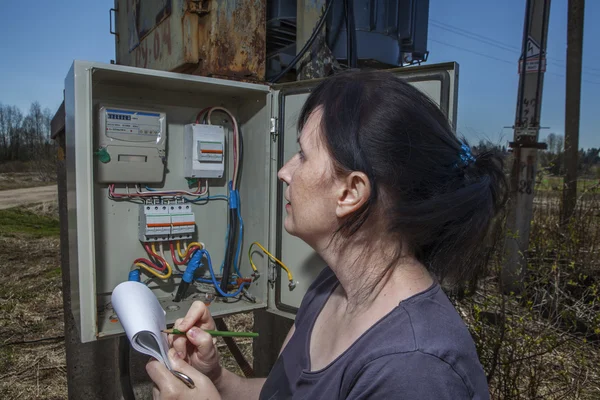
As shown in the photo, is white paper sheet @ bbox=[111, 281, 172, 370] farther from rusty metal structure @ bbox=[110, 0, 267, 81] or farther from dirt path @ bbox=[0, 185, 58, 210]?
dirt path @ bbox=[0, 185, 58, 210]

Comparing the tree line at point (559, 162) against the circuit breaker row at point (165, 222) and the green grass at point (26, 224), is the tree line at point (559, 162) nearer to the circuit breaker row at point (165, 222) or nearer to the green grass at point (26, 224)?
the circuit breaker row at point (165, 222)

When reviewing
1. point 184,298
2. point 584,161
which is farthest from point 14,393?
point 584,161

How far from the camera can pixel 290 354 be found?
3.37 ft

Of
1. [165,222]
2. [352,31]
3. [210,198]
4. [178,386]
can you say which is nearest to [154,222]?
[165,222]

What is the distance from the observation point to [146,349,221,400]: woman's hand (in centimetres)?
89

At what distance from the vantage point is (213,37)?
1.84 m

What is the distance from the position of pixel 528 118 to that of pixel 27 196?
11.6m

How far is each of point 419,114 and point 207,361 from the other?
783 millimetres

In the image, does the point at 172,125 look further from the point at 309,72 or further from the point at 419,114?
the point at 419,114

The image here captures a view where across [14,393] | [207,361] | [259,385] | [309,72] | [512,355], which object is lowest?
[14,393]

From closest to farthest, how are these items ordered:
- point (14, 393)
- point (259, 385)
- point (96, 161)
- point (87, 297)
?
point (259, 385) → point (87, 297) → point (96, 161) → point (14, 393)

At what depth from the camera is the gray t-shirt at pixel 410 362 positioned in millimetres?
650

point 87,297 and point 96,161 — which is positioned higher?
point 96,161

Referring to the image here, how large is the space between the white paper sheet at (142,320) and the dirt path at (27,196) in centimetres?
989
